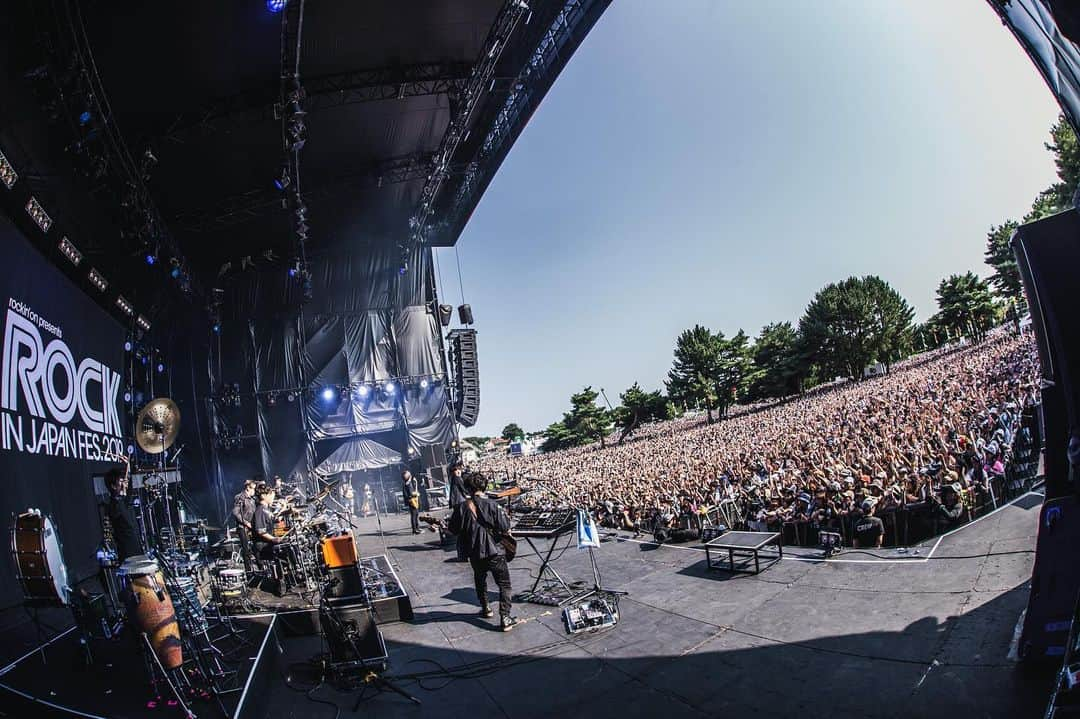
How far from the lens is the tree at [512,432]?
90.7 meters

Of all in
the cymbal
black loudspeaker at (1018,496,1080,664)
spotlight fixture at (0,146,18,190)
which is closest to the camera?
black loudspeaker at (1018,496,1080,664)

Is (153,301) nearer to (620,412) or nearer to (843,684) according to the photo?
(843,684)

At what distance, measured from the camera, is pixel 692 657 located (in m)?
4.28

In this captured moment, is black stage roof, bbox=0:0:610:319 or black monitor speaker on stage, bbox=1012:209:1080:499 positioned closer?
black monitor speaker on stage, bbox=1012:209:1080:499

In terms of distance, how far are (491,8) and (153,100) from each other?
8.33 metres

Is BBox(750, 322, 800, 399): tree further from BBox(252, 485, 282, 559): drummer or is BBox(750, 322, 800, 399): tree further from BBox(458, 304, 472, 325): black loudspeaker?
BBox(252, 485, 282, 559): drummer

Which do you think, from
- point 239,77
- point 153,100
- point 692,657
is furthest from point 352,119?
point 692,657

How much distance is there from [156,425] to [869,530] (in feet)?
39.7

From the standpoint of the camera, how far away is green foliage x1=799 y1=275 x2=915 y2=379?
48.6m

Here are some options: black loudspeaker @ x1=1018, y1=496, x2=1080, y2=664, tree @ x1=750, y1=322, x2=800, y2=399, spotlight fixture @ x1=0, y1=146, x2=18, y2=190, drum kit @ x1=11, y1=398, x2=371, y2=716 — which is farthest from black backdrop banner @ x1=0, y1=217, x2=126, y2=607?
tree @ x1=750, y1=322, x2=800, y2=399

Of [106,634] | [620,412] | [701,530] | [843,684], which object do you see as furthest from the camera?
[620,412]

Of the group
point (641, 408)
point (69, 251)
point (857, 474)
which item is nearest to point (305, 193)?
point (69, 251)

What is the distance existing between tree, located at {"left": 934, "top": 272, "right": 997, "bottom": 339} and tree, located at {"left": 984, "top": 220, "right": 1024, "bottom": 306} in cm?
143

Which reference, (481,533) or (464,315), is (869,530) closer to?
(481,533)
